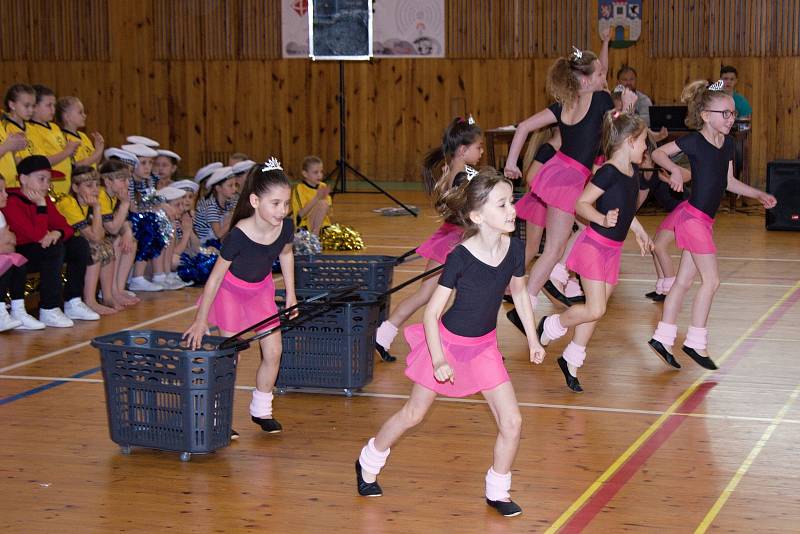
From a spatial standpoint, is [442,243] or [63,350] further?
[63,350]

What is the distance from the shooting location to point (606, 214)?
17.9 feet

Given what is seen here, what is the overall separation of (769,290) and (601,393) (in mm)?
3360

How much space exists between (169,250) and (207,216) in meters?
0.58

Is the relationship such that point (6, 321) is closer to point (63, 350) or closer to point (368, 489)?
point (63, 350)

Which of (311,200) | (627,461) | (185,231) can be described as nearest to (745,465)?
(627,461)

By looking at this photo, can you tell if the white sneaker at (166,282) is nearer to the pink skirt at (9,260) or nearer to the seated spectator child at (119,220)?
the seated spectator child at (119,220)

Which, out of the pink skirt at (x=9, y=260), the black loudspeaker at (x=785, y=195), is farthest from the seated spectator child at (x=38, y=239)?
the black loudspeaker at (x=785, y=195)

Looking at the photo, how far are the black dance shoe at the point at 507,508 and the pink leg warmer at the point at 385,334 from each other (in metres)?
2.43

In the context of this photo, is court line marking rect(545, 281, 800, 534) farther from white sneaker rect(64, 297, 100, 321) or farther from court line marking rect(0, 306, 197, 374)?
white sneaker rect(64, 297, 100, 321)

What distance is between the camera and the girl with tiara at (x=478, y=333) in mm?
3979

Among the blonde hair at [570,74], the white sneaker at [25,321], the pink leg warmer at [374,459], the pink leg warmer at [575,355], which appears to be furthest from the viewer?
the white sneaker at [25,321]

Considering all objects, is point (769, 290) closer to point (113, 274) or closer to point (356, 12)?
point (113, 274)

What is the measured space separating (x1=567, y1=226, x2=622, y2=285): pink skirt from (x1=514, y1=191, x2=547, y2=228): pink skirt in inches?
64.0

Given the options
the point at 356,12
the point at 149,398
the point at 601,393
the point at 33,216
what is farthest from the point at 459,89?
the point at 149,398
